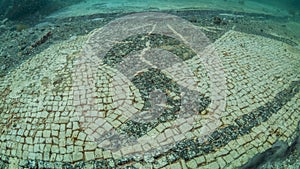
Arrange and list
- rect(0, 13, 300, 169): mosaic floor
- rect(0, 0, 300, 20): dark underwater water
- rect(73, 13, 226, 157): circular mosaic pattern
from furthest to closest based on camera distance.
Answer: rect(0, 0, 300, 20): dark underwater water → rect(73, 13, 226, 157): circular mosaic pattern → rect(0, 13, 300, 169): mosaic floor

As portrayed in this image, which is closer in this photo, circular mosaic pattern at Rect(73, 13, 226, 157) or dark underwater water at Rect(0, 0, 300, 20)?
circular mosaic pattern at Rect(73, 13, 226, 157)

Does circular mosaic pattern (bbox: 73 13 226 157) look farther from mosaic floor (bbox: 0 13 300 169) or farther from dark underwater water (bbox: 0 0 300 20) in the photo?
dark underwater water (bbox: 0 0 300 20)

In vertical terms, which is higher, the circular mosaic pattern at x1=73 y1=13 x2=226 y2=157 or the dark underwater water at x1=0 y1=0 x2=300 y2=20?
the dark underwater water at x1=0 y1=0 x2=300 y2=20

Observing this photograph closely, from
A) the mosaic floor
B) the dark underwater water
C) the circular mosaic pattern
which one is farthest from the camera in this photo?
the dark underwater water

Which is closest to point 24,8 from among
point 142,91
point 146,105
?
point 142,91

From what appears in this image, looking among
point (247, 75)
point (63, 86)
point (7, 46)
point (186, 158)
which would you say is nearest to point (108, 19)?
point (7, 46)

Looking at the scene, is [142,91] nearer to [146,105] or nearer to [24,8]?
[146,105]

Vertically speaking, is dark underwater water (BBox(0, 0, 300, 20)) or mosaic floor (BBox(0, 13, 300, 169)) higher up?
dark underwater water (BBox(0, 0, 300, 20))

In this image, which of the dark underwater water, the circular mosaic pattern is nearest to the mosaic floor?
the circular mosaic pattern

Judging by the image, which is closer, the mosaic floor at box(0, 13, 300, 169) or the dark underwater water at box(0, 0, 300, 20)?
the mosaic floor at box(0, 13, 300, 169)

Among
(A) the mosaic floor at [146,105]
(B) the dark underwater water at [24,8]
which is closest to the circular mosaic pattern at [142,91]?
(A) the mosaic floor at [146,105]
